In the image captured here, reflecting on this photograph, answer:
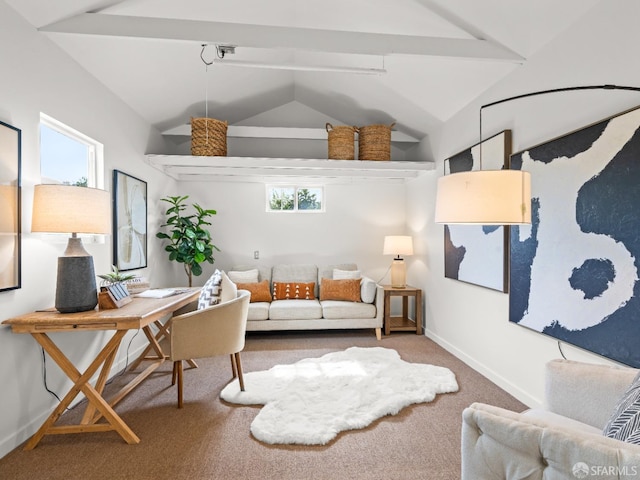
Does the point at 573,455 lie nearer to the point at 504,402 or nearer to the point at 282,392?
the point at 504,402

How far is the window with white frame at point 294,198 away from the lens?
5.47 metres

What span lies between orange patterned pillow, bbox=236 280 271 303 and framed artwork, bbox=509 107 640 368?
2980mm

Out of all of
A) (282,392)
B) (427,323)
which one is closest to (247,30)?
(282,392)

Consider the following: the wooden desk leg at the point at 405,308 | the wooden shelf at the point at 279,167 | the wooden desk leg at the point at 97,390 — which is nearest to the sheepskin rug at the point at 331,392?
the wooden desk leg at the point at 97,390

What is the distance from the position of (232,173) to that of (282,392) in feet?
9.84

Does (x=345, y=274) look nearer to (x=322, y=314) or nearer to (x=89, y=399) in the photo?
(x=322, y=314)

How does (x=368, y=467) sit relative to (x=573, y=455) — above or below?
below

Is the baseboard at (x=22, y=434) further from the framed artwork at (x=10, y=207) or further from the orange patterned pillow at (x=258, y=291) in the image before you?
the orange patterned pillow at (x=258, y=291)

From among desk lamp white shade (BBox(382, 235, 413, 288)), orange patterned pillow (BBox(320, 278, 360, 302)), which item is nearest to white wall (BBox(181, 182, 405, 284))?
desk lamp white shade (BBox(382, 235, 413, 288))

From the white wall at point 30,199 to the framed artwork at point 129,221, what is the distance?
15.6 inches

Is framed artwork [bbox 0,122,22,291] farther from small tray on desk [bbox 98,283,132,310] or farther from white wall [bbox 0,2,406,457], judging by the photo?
small tray on desk [bbox 98,283,132,310]

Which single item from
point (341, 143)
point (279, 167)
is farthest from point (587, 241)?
point (279, 167)

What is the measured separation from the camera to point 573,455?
990mm

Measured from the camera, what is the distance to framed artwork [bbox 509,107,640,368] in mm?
1907
